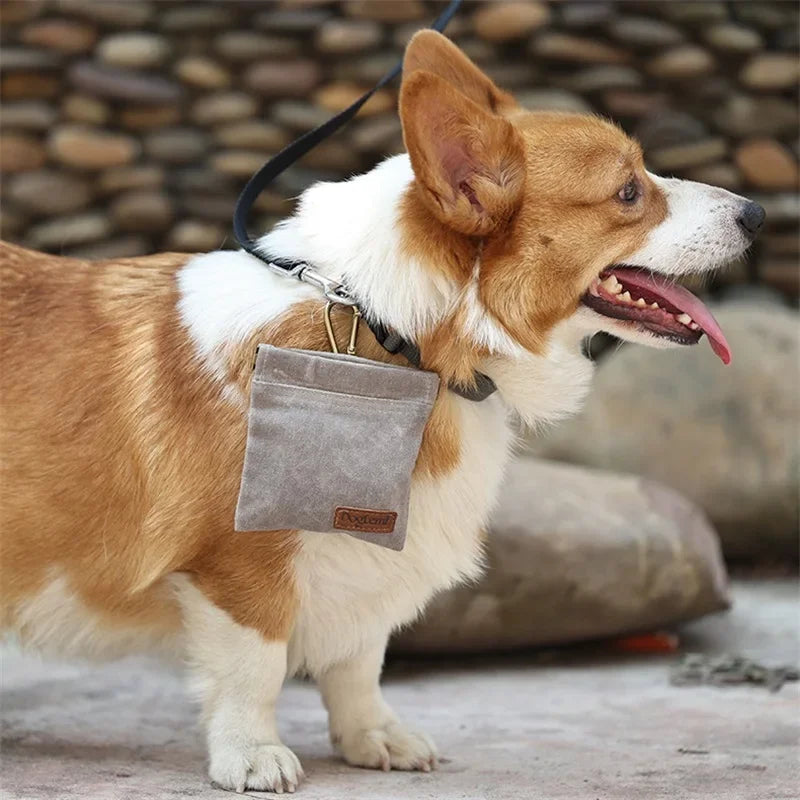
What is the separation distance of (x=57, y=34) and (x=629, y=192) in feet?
13.3

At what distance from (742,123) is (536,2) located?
1.15 metres

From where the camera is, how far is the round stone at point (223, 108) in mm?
6305

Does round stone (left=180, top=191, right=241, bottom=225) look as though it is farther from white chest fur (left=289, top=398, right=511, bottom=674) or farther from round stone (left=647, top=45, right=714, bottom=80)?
white chest fur (left=289, top=398, right=511, bottom=674)

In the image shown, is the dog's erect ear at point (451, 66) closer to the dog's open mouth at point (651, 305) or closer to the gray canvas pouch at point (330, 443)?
the dog's open mouth at point (651, 305)

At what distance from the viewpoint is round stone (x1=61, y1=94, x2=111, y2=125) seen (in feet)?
20.4

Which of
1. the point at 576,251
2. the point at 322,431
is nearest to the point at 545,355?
the point at 576,251

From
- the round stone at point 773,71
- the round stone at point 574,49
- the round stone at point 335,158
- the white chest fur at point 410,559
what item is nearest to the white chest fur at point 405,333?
the white chest fur at point 410,559

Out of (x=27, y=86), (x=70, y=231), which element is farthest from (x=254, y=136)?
(x=27, y=86)

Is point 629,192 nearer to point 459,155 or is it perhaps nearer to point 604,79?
point 459,155

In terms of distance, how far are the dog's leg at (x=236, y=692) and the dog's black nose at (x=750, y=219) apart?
134 cm

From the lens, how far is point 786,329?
5844 millimetres

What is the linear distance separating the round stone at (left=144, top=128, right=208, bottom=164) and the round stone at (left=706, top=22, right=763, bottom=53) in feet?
8.09

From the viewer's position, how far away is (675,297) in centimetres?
291

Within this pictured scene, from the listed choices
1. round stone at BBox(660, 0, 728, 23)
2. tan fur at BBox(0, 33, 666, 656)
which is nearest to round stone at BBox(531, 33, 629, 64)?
round stone at BBox(660, 0, 728, 23)
